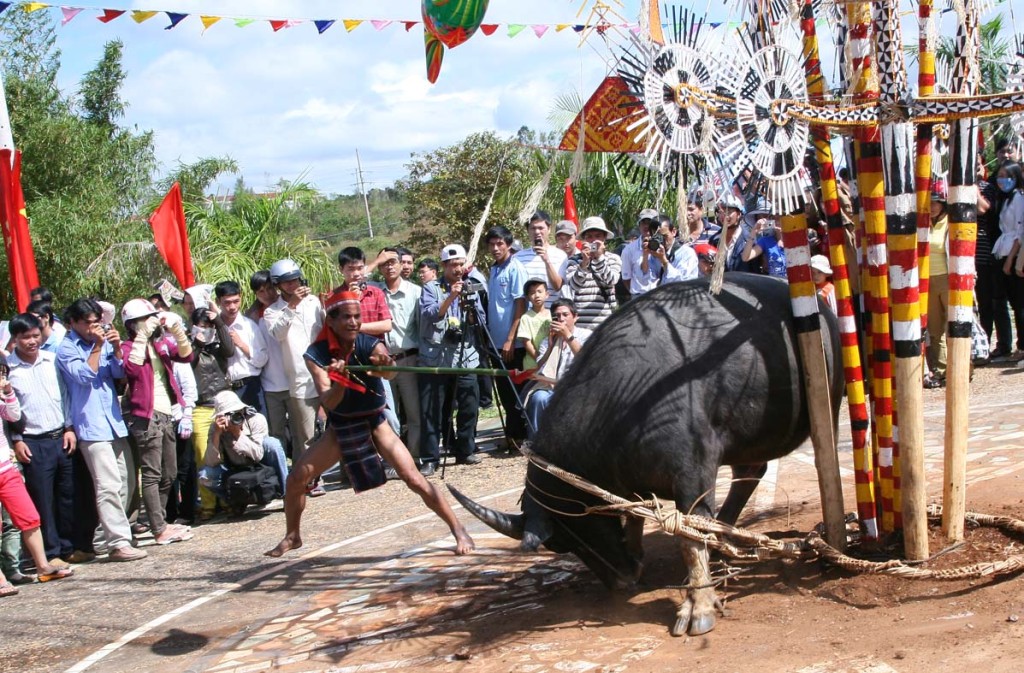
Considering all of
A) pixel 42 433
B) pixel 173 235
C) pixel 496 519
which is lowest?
pixel 496 519

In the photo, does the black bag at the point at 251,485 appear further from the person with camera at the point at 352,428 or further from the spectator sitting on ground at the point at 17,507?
the person with camera at the point at 352,428

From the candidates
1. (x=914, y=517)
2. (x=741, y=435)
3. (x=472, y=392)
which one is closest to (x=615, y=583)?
(x=741, y=435)

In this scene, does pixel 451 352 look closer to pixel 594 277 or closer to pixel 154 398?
pixel 594 277

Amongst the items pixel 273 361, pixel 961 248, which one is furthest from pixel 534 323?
pixel 961 248

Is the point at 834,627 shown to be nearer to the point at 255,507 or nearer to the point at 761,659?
the point at 761,659

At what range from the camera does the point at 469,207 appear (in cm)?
1952

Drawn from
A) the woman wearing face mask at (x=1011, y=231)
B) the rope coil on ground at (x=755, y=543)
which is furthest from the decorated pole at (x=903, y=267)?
the woman wearing face mask at (x=1011, y=231)

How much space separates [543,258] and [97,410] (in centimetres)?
436

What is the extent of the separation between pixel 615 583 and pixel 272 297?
5740 millimetres

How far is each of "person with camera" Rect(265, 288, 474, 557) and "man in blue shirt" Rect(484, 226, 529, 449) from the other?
3.07 meters

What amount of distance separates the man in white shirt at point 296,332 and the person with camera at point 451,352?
43.3 inches

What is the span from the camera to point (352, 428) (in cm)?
724

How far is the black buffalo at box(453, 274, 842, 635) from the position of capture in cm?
543

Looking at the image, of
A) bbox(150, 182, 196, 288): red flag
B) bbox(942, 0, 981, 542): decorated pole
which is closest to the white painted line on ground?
bbox(942, 0, 981, 542): decorated pole
